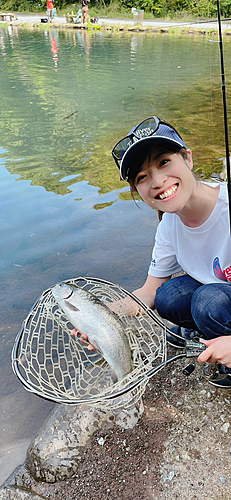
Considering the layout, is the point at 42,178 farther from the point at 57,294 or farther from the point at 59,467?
the point at 59,467

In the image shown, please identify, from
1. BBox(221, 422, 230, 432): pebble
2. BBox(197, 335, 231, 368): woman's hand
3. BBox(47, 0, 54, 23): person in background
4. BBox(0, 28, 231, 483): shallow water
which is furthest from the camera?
BBox(47, 0, 54, 23): person in background

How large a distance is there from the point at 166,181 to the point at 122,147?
1.15 feet

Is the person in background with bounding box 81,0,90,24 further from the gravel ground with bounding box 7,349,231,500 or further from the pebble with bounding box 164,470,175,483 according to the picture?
the pebble with bounding box 164,470,175,483

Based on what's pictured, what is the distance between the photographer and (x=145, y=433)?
2.13 m

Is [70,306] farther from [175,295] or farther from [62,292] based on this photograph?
[175,295]

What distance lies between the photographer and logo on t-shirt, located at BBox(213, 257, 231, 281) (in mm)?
2207

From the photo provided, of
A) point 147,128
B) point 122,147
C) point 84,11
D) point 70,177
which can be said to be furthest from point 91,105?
point 84,11

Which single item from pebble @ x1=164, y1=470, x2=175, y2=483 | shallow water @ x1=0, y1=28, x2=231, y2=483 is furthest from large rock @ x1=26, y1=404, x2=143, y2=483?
pebble @ x1=164, y1=470, x2=175, y2=483

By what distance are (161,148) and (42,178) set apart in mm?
4920

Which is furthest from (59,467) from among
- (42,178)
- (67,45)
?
(67,45)

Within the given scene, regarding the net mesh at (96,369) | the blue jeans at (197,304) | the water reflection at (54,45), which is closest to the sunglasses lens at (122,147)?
the net mesh at (96,369)

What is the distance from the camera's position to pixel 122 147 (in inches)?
81.8

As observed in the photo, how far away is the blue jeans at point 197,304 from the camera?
2.06 metres

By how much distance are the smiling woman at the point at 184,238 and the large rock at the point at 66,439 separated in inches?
25.4
